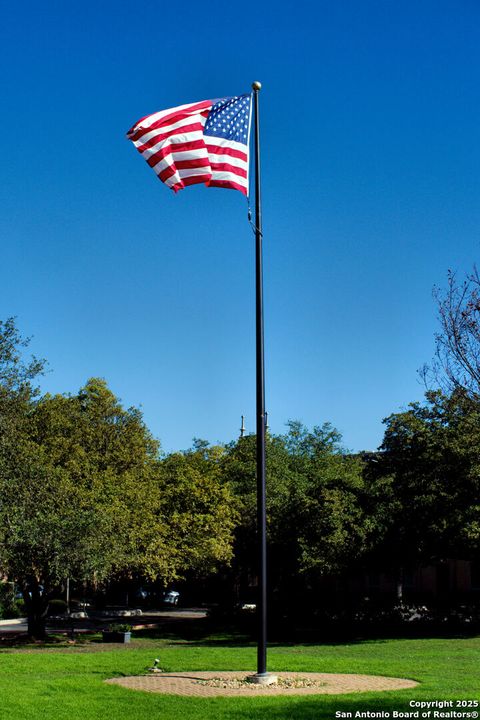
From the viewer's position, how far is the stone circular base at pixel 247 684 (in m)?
14.6

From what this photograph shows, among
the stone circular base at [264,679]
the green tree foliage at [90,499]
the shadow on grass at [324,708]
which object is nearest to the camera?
the shadow on grass at [324,708]

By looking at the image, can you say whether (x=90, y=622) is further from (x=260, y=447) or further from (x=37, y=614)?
(x=260, y=447)

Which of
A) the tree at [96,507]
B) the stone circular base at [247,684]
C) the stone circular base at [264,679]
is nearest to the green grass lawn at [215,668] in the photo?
the stone circular base at [247,684]

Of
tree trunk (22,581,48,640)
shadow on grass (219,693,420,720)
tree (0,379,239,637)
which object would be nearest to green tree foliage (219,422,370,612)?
tree (0,379,239,637)

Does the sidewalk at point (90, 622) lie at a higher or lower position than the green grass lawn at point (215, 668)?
lower

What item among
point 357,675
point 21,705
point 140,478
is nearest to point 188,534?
point 140,478

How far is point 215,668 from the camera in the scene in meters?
19.2

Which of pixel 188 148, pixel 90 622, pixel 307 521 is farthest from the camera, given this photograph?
pixel 90 622

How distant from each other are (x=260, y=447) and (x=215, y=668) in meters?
6.54

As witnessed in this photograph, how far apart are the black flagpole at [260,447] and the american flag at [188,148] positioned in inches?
48.7

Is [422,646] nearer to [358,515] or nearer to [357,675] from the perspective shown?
[358,515]

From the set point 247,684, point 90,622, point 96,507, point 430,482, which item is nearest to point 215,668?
point 247,684

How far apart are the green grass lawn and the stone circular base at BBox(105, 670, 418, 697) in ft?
1.93

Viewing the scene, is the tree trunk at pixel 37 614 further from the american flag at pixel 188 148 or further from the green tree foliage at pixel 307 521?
the american flag at pixel 188 148
